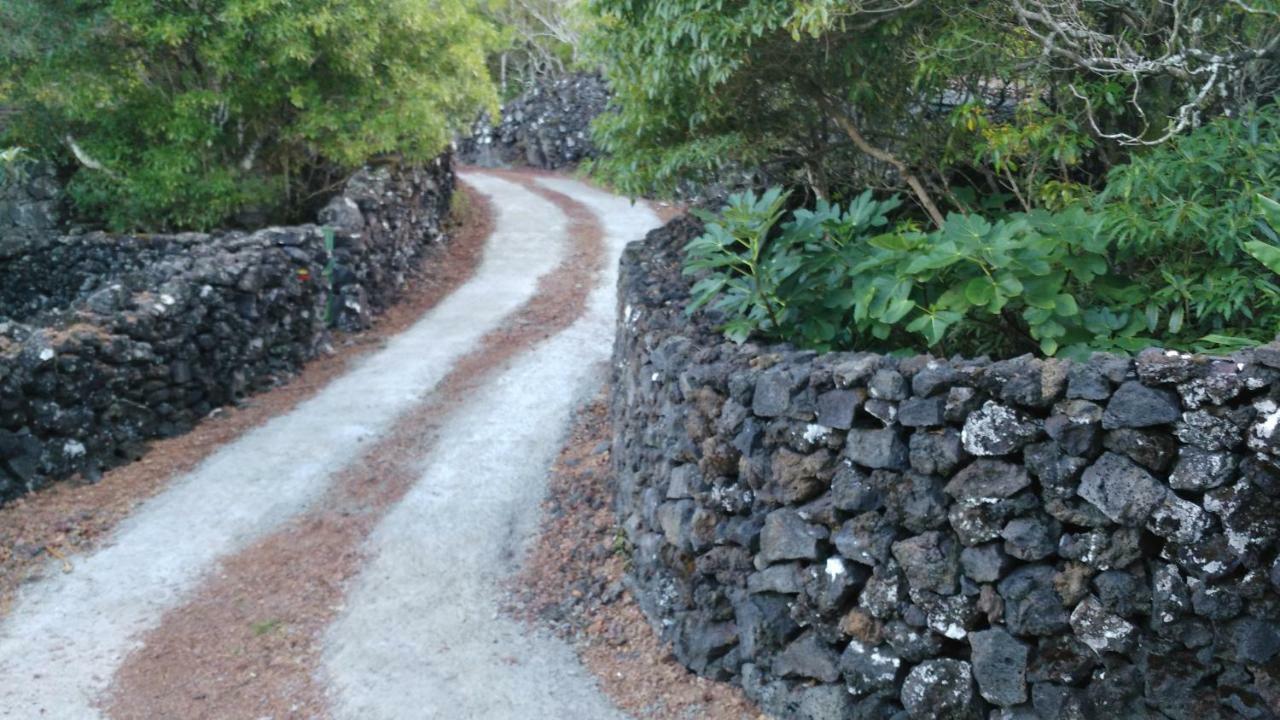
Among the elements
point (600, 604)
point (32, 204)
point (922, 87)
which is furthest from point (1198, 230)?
point (32, 204)

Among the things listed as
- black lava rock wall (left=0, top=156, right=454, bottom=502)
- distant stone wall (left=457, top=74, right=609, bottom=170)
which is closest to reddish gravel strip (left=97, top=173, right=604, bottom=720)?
black lava rock wall (left=0, top=156, right=454, bottom=502)

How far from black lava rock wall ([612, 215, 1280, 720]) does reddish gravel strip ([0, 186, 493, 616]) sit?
5000mm

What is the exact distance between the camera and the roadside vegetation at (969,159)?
6.00 m

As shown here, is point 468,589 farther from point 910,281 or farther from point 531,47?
point 531,47

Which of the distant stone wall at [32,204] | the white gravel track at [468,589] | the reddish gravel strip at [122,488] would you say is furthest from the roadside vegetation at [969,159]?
the distant stone wall at [32,204]

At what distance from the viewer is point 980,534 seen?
17.6 feet

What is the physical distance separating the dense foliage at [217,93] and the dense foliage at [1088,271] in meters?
9.04

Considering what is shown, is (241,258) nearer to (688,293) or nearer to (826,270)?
(688,293)

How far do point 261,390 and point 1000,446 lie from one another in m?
9.08

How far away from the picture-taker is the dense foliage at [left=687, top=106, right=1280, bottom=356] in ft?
19.2

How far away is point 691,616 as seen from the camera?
6.96 m

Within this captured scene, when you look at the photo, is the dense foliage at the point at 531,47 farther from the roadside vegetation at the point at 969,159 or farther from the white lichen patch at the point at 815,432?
the white lichen patch at the point at 815,432

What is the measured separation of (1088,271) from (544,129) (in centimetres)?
2425

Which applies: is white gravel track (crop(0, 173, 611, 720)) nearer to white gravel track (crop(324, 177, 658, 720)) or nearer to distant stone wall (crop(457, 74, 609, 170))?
white gravel track (crop(324, 177, 658, 720))
